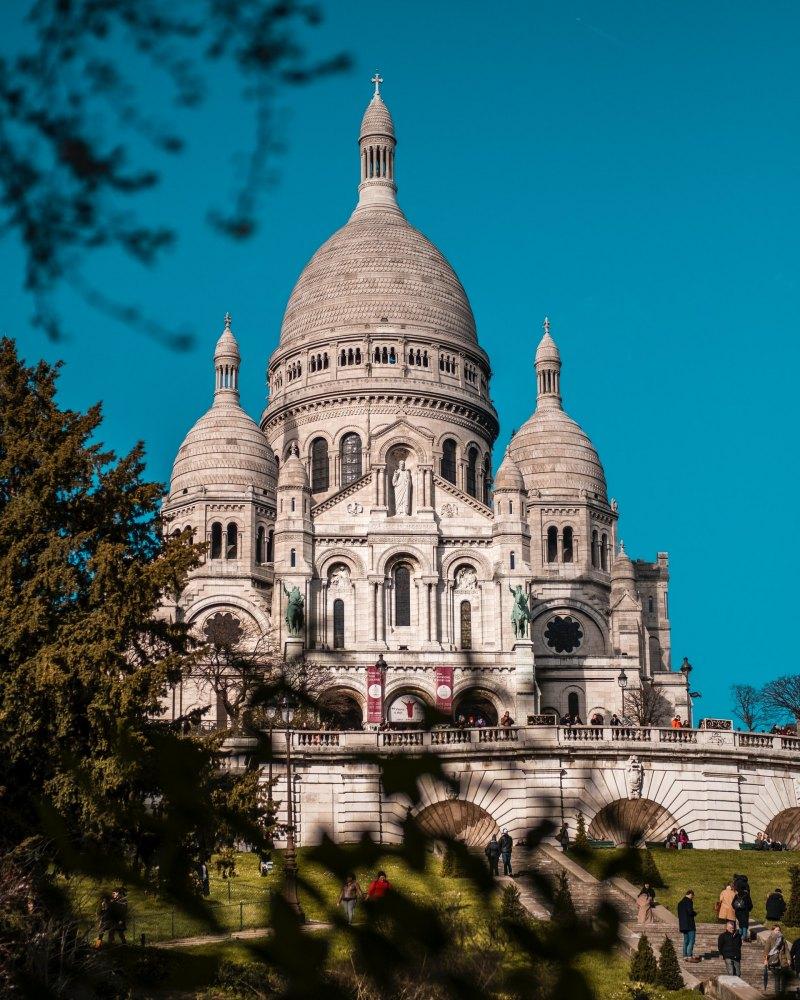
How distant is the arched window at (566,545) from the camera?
95812mm

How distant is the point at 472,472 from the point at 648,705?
69.9 ft

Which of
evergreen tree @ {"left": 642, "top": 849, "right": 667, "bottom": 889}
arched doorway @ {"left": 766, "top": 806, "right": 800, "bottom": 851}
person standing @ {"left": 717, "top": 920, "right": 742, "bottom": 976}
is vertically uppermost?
arched doorway @ {"left": 766, "top": 806, "right": 800, "bottom": 851}

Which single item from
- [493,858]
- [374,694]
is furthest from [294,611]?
[493,858]

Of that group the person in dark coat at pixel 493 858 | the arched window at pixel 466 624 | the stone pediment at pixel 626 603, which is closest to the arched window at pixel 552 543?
the stone pediment at pixel 626 603

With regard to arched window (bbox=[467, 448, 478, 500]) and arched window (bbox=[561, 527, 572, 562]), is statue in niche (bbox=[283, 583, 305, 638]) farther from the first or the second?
arched window (bbox=[561, 527, 572, 562])

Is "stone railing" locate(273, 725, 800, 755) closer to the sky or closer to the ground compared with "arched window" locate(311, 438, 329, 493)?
closer to the ground

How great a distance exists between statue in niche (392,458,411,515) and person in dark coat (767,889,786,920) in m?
49.6

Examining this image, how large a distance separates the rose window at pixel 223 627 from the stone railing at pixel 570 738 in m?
32.7

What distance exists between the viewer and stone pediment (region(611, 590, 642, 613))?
9006 centimetres

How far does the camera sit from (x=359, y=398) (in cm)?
9669

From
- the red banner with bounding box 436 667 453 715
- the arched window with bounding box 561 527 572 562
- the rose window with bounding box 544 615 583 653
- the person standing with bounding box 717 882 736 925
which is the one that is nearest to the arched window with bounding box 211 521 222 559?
the rose window with bounding box 544 615 583 653

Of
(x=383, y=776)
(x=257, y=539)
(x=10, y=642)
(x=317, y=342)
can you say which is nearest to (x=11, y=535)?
(x=10, y=642)

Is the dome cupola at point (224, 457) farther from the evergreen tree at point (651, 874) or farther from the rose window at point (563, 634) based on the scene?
the evergreen tree at point (651, 874)

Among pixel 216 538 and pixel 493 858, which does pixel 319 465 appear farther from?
pixel 493 858
